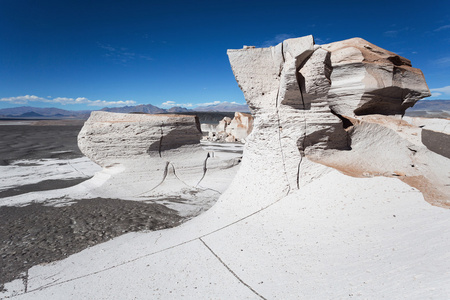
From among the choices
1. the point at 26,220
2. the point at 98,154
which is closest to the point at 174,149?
the point at 98,154

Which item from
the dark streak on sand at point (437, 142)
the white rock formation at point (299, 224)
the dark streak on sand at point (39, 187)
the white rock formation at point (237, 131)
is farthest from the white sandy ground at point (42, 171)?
the white rock formation at point (237, 131)

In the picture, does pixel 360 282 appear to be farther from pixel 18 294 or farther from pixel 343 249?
pixel 18 294

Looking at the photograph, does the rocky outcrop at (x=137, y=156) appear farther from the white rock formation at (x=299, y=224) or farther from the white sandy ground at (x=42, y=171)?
the white rock formation at (x=299, y=224)

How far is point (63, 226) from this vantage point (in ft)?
12.5

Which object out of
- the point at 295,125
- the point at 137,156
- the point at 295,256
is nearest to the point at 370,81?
the point at 295,125

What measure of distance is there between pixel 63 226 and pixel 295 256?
343cm

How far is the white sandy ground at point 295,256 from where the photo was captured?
1.74 metres

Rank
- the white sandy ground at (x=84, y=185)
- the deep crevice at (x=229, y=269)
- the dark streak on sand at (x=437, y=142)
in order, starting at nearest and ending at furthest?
Result: the deep crevice at (x=229, y=269)
the dark streak on sand at (x=437, y=142)
the white sandy ground at (x=84, y=185)

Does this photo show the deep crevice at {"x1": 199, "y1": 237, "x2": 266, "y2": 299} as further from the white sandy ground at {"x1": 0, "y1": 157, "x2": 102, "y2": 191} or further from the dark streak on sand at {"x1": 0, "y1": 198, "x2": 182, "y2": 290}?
the white sandy ground at {"x1": 0, "y1": 157, "x2": 102, "y2": 191}

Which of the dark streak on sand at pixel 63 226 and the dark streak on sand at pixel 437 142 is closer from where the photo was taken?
the dark streak on sand at pixel 63 226

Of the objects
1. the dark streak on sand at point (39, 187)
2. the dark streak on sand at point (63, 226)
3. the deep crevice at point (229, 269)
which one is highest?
the deep crevice at point (229, 269)

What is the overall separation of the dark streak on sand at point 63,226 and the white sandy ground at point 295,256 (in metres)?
0.30

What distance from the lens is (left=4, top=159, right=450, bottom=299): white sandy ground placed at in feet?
5.72

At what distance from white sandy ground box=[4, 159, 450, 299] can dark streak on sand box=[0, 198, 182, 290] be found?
0.30 meters
